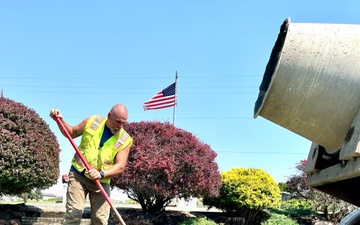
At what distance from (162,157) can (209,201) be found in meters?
4.12

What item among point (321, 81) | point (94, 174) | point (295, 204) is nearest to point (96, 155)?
point (94, 174)

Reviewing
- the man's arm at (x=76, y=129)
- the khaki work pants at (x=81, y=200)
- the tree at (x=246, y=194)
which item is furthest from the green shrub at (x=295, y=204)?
the man's arm at (x=76, y=129)

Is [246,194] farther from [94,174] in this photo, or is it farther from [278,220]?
[94,174]

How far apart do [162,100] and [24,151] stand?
9454mm

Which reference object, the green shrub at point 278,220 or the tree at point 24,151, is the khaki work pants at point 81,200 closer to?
the tree at point 24,151

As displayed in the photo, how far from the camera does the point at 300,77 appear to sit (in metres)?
3.13

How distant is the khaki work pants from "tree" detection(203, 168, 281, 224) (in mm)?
9858

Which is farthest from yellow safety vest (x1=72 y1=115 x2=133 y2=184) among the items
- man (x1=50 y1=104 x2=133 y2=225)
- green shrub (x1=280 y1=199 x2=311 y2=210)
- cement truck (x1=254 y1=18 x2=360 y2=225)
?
green shrub (x1=280 y1=199 x2=311 y2=210)

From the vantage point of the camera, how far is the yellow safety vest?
4.84 metres

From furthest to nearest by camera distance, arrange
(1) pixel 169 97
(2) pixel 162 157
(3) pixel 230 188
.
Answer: (1) pixel 169 97 < (3) pixel 230 188 < (2) pixel 162 157

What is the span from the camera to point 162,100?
19109 mm

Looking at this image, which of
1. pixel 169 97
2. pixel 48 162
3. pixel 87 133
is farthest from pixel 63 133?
pixel 169 97

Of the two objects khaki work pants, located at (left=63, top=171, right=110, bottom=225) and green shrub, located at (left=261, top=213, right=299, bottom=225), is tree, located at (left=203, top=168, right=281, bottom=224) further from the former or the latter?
khaki work pants, located at (left=63, top=171, right=110, bottom=225)

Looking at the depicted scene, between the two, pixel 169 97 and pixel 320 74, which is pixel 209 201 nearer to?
pixel 169 97
